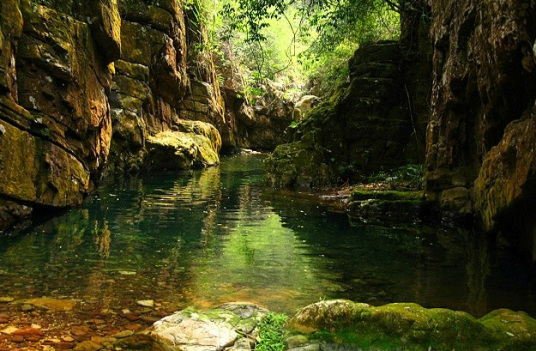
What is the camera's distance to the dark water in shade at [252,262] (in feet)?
19.6

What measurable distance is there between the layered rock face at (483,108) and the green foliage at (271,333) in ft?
16.1

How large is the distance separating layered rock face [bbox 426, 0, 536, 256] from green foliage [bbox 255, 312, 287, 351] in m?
4.89

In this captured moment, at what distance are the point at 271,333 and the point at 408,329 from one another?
1360 millimetres

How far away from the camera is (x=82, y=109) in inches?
491

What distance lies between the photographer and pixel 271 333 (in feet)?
14.0

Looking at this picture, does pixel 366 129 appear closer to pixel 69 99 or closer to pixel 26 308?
pixel 69 99

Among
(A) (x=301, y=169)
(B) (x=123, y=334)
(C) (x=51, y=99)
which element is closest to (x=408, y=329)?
(B) (x=123, y=334)

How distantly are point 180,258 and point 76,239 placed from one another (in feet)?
8.68

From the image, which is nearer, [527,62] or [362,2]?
[527,62]

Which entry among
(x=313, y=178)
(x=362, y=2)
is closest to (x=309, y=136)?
(x=313, y=178)

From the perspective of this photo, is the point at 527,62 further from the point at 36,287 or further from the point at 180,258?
the point at 36,287

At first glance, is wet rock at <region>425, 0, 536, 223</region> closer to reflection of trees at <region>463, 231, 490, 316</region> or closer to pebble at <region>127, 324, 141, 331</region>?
reflection of trees at <region>463, 231, 490, 316</region>

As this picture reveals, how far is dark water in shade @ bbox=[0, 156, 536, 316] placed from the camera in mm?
5973

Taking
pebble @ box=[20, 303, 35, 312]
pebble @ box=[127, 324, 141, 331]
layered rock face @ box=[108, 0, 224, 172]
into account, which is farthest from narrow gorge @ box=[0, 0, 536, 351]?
layered rock face @ box=[108, 0, 224, 172]
